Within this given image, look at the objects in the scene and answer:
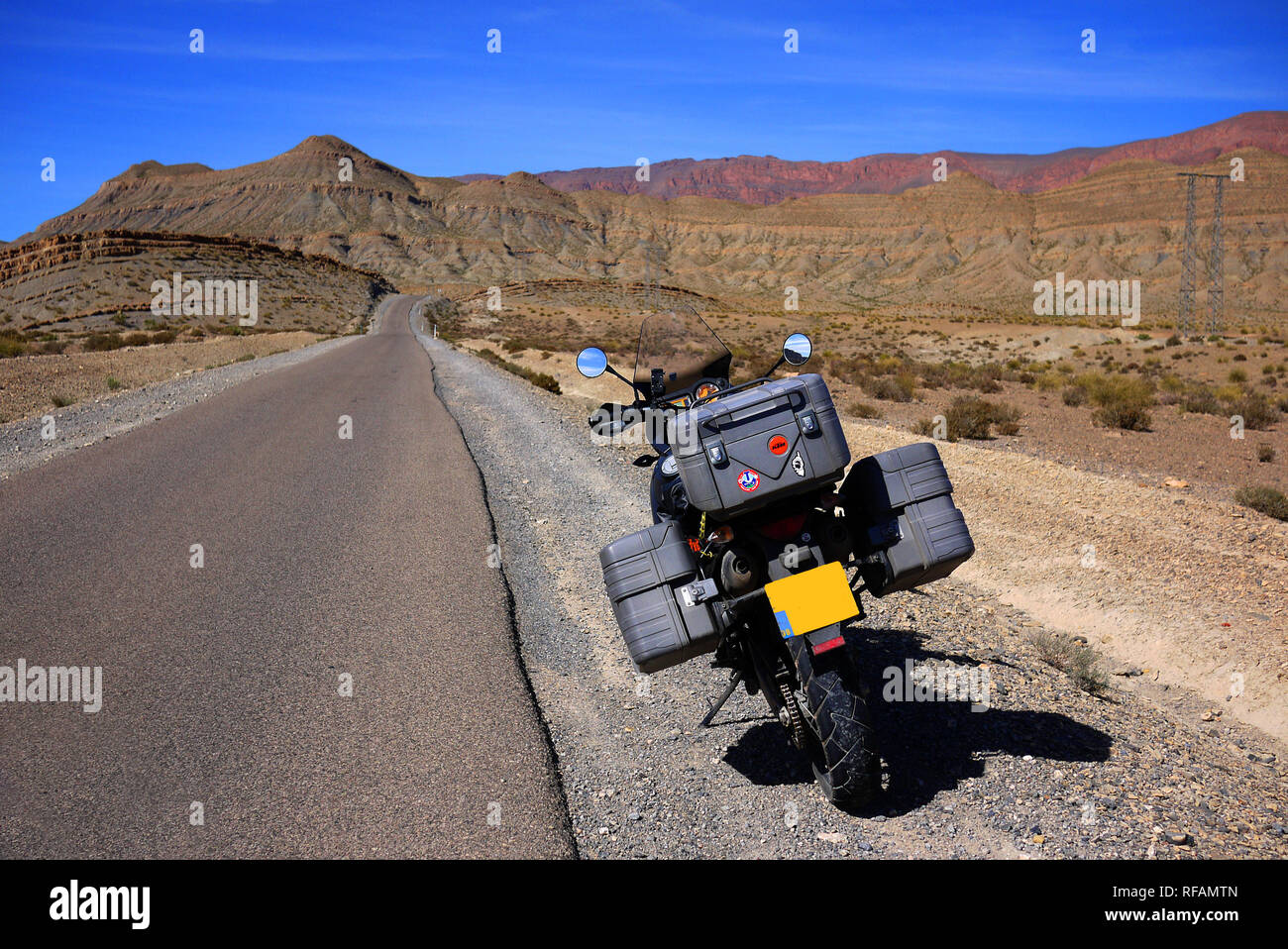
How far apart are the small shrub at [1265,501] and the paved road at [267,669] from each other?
9.73m

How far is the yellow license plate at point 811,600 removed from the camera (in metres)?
3.41

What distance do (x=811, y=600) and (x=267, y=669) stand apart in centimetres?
347

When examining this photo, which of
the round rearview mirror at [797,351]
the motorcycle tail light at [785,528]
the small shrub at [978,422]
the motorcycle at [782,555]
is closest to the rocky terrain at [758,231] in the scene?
the small shrub at [978,422]

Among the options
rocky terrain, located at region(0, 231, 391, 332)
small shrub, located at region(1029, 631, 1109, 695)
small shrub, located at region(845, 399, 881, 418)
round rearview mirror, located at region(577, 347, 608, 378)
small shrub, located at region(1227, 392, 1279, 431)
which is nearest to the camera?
round rearview mirror, located at region(577, 347, 608, 378)

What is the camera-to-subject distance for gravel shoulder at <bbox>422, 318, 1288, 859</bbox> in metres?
3.36

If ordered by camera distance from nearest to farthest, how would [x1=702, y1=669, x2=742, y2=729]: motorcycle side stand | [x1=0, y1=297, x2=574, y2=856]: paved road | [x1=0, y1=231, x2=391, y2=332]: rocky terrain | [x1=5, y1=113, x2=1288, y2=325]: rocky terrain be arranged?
[x1=0, y1=297, x2=574, y2=856]: paved road, [x1=702, y1=669, x2=742, y2=729]: motorcycle side stand, [x1=0, y1=231, x2=391, y2=332]: rocky terrain, [x1=5, y1=113, x2=1288, y2=325]: rocky terrain

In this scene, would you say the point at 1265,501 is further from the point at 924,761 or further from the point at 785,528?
the point at 785,528

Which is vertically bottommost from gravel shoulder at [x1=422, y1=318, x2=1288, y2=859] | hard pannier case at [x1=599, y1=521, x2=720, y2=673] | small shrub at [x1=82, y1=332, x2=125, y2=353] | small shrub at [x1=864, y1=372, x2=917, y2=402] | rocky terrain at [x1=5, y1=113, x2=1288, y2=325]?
gravel shoulder at [x1=422, y1=318, x2=1288, y2=859]

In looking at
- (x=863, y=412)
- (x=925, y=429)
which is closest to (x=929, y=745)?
(x=925, y=429)

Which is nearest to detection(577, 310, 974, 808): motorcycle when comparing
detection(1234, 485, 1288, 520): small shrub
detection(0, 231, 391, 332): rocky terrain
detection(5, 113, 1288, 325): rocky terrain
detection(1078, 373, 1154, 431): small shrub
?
detection(1234, 485, 1288, 520): small shrub

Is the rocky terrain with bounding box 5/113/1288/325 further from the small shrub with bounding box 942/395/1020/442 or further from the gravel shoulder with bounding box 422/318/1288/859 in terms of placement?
the gravel shoulder with bounding box 422/318/1288/859

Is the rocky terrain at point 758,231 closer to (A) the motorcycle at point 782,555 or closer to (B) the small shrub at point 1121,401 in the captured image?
(B) the small shrub at point 1121,401
